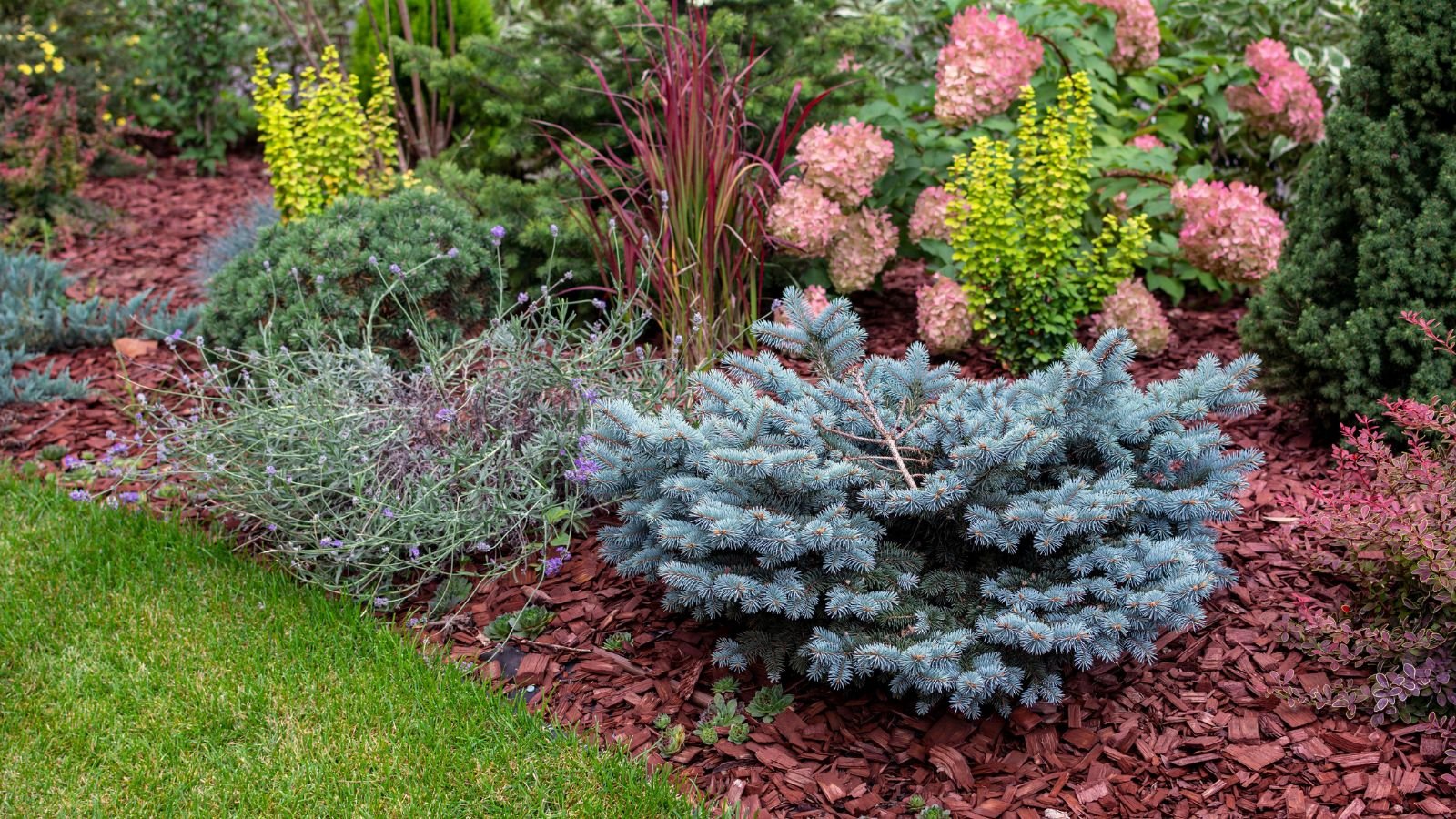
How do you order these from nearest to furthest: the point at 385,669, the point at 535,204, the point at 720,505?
the point at 720,505 < the point at 385,669 < the point at 535,204

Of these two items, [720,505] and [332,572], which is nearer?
[720,505]

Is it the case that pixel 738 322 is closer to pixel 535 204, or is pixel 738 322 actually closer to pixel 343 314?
pixel 535 204

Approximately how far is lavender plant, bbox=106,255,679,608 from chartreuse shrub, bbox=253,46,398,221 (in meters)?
1.43

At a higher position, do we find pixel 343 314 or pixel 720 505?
pixel 720 505

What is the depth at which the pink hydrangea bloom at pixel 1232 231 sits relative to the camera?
4.01 m

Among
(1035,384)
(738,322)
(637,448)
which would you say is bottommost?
(738,322)

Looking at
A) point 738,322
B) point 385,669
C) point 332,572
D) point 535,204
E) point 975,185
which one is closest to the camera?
point 385,669

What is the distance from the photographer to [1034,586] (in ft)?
8.71

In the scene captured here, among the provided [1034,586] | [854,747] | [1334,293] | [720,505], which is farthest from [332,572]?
[1334,293]

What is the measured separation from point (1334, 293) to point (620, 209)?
7.65 ft

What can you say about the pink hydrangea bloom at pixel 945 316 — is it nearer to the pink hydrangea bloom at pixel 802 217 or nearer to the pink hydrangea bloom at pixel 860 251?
the pink hydrangea bloom at pixel 860 251

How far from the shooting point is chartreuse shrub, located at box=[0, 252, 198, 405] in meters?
4.98

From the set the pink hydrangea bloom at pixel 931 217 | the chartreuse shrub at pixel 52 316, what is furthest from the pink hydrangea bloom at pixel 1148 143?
the chartreuse shrub at pixel 52 316

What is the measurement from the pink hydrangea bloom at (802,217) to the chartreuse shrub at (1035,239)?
1.45ft
